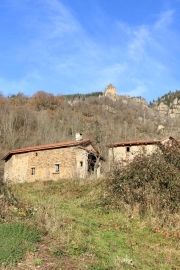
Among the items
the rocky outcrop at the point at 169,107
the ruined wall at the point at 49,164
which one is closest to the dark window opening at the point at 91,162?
the ruined wall at the point at 49,164

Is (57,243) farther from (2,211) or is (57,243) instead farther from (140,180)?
(140,180)

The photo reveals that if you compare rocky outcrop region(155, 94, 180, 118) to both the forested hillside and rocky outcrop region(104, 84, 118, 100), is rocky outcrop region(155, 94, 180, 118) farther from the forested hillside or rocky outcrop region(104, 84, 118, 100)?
rocky outcrop region(104, 84, 118, 100)

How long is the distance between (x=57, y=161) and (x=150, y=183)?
79.7 ft

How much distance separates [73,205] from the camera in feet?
65.2

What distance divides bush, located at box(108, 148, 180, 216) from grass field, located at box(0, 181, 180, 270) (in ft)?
3.57

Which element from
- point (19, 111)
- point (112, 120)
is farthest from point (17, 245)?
point (112, 120)

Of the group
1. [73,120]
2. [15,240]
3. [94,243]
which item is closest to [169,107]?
[73,120]

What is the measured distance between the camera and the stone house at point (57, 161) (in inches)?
1647

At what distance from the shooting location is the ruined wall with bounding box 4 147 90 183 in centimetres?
4175

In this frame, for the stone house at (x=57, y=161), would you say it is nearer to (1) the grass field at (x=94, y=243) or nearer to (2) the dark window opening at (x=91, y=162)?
(2) the dark window opening at (x=91, y=162)

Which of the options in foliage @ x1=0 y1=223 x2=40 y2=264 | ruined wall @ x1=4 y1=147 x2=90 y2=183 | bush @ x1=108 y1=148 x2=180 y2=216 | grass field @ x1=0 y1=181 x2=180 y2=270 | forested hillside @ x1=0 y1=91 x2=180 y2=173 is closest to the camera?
foliage @ x1=0 y1=223 x2=40 y2=264

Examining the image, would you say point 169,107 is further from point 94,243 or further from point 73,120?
point 94,243

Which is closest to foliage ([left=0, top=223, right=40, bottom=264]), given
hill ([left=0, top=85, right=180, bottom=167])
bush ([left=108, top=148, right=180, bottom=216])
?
bush ([left=108, top=148, right=180, bottom=216])

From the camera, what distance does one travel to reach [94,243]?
13.0 meters
